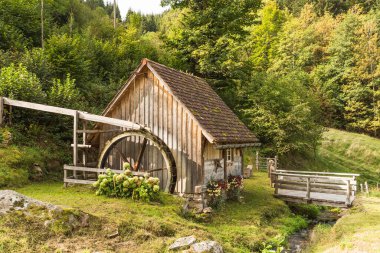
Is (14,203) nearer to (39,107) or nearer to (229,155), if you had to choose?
(39,107)

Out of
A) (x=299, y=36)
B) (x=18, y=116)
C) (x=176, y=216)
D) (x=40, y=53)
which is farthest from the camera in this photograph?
(x=299, y=36)

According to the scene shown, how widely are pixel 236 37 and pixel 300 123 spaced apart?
9059 millimetres

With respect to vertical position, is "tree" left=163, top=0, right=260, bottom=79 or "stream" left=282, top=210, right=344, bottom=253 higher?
"tree" left=163, top=0, right=260, bottom=79

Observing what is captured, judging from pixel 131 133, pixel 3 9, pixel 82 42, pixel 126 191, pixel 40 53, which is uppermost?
pixel 3 9

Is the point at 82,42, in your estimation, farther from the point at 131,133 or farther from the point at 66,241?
the point at 66,241

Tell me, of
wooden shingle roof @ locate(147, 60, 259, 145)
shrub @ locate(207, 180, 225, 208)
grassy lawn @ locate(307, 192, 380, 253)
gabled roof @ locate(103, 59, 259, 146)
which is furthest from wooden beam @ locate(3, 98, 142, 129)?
grassy lawn @ locate(307, 192, 380, 253)

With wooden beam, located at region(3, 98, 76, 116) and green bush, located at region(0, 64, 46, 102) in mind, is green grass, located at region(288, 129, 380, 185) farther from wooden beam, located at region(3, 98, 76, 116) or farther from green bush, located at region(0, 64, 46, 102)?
green bush, located at region(0, 64, 46, 102)

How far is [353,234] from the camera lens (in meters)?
10.5

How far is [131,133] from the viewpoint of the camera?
13250 mm

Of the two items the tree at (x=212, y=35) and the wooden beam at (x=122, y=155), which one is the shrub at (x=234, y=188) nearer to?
the wooden beam at (x=122, y=155)

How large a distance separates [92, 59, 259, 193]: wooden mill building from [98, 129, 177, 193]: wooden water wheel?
0.13 ft

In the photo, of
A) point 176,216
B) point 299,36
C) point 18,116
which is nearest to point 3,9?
point 18,116

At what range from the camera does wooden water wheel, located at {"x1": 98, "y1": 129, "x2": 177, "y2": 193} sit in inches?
497

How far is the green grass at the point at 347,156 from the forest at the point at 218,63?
5.91 ft
